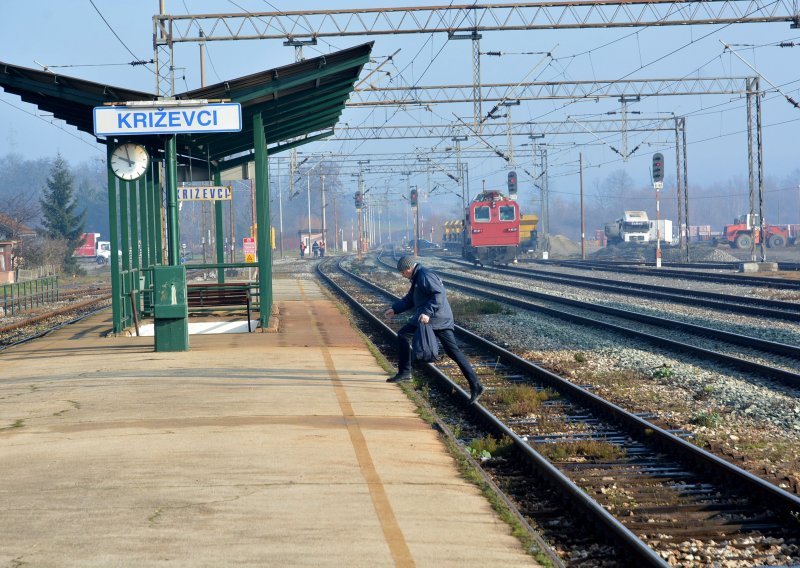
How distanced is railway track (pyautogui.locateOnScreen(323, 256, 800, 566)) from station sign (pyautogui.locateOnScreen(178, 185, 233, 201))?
10.5 metres

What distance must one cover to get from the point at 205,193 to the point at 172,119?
5.87 metres

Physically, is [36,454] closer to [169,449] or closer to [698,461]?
[169,449]

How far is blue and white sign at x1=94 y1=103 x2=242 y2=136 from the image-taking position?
1566 centimetres

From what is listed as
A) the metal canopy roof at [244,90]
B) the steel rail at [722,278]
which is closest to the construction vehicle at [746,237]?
the steel rail at [722,278]

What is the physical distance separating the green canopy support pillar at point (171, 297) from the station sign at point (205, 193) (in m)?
4.94

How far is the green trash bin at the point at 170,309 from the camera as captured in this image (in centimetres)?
1559

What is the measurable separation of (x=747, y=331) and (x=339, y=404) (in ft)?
35.2

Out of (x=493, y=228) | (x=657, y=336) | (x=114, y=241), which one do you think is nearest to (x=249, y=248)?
(x=493, y=228)

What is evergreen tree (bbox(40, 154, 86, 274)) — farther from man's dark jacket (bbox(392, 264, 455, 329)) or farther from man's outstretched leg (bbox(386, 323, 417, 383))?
man's dark jacket (bbox(392, 264, 455, 329))

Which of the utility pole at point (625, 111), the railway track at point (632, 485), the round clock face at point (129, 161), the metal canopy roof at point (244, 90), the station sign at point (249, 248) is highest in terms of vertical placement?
the utility pole at point (625, 111)

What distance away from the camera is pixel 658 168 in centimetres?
4478

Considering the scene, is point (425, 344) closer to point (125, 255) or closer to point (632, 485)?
point (632, 485)

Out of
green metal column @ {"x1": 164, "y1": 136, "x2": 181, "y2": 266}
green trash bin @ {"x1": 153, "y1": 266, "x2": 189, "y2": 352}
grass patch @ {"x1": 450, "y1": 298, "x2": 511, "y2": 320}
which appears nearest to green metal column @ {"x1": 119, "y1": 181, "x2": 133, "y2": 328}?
green metal column @ {"x1": 164, "y1": 136, "x2": 181, "y2": 266}

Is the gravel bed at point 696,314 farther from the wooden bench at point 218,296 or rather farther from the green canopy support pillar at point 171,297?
the green canopy support pillar at point 171,297
